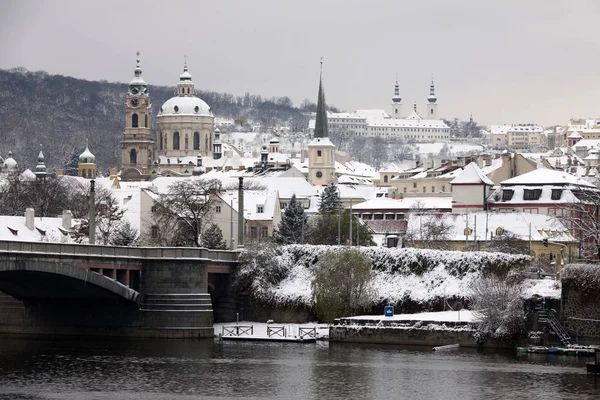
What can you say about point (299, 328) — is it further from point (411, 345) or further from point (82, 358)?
point (82, 358)

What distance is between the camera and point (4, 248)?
68.2 metres

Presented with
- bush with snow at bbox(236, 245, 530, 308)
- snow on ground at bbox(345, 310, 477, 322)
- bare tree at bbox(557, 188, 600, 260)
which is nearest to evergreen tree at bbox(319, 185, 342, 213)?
bare tree at bbox(557, 188, 600, 260)

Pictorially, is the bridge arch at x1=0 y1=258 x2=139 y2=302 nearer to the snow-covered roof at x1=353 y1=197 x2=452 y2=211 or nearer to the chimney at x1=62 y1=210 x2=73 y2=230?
the chimney at x1=62 y1=210 x2=73 y2=230

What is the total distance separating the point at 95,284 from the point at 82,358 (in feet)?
20.9

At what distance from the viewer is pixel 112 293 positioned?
239 feet

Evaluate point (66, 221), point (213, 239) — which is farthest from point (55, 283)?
point (213, 239)

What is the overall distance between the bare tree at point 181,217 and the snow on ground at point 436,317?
1051 inches

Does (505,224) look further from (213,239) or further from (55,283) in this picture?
(55,283)

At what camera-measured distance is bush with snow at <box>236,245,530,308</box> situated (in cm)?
7769

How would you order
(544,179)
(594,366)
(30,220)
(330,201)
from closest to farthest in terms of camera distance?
(594,366) → (30,220) → (544,179) → (330,201)

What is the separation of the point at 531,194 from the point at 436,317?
1532 inches

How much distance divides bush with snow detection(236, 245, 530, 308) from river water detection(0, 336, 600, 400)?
26.5 ft

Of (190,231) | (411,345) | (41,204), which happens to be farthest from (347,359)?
(41,204)

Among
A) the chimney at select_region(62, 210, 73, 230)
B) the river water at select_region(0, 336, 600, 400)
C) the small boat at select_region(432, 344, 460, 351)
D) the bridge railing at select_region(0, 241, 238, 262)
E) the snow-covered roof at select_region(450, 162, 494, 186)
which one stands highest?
the snow-covered roof at select_region(450, 162, 494, 186)
